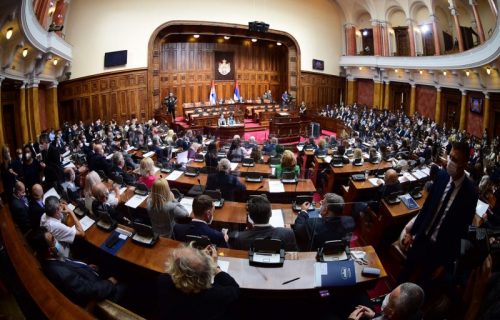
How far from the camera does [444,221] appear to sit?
10.3ft

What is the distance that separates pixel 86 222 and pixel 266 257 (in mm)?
2262

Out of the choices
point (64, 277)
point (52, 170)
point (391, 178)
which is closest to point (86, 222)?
point (64, 277)

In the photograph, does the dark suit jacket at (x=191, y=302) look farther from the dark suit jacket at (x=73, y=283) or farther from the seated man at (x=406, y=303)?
the seated man at (x=406, y=303)

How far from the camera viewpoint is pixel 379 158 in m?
8.66

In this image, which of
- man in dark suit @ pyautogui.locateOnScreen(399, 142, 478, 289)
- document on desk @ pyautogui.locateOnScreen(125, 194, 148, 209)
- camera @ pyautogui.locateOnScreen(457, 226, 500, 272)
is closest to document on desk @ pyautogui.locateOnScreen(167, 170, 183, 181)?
document on desk @ pyautogui.locateOnScreen(125, 194, 148, 209)

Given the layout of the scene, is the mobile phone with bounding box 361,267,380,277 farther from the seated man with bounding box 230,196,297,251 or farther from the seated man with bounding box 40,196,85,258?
the seated man with bounding box 40,196,85,258

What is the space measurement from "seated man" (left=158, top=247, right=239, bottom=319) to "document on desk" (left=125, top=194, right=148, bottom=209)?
3.00 meters

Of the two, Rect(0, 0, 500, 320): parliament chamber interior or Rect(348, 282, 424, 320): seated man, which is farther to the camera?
Rect(0, 0, 500, 320): parliament chamber interior

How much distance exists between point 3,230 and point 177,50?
18.9 m

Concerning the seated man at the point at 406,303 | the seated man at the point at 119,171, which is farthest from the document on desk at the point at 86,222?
the seated man at the point at 406,303

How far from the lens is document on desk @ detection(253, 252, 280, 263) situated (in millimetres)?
3171

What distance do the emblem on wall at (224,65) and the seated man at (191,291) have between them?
19.8 metres

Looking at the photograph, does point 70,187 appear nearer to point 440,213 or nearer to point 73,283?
point 73,283

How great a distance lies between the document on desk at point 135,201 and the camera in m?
5.11
